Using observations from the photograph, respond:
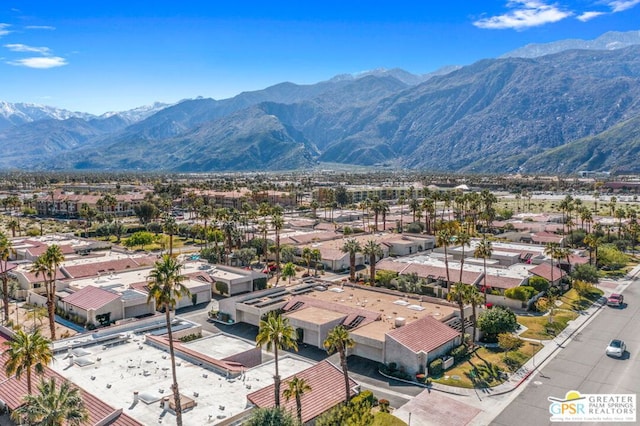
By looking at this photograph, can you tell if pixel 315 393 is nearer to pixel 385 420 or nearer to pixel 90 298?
pixel 385 420

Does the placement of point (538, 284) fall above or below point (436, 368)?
above

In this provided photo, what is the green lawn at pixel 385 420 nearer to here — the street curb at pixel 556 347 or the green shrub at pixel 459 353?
the street curb at pixel 556 347

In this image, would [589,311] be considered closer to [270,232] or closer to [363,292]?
[363,292]

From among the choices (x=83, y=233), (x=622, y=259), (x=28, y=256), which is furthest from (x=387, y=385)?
(x=83, y=233)

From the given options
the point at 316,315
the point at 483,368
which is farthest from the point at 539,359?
the point at 316,315

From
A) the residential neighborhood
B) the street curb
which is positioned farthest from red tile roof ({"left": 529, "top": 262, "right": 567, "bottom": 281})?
A: the street curb

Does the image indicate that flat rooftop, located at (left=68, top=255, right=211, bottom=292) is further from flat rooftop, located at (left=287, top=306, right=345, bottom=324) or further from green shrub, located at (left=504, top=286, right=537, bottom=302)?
green shrub, located at (left=504, top=286, right=537, bottom=302)

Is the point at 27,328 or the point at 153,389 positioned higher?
the point at 153,389
